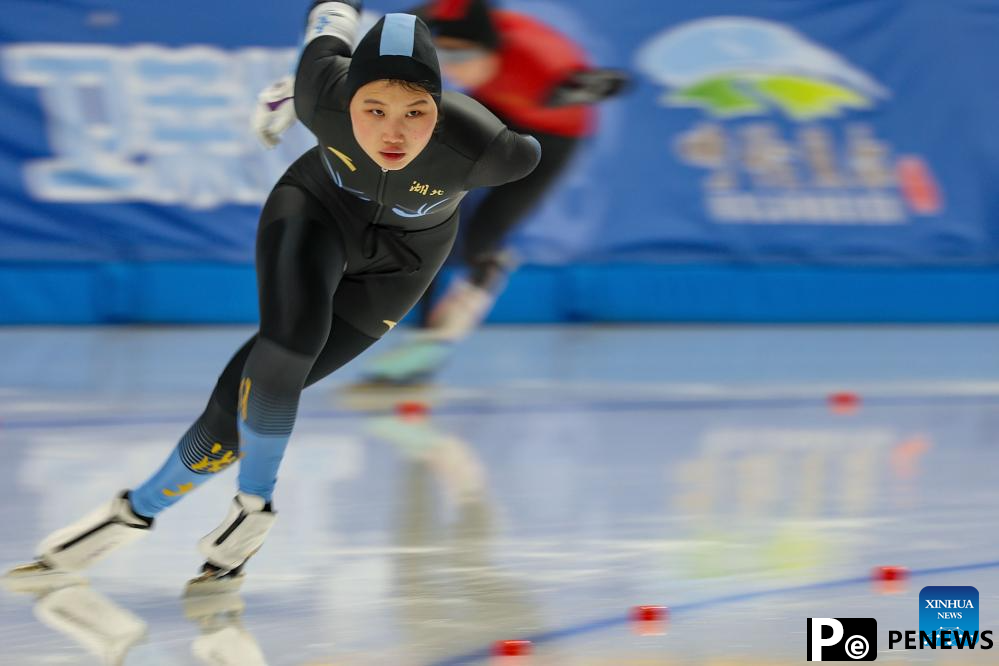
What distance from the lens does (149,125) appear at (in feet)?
25.5

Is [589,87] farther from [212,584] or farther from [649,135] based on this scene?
[212,584]

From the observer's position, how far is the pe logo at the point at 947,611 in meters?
2.50

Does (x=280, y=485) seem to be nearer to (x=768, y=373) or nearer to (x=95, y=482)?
(x=95, y=482)

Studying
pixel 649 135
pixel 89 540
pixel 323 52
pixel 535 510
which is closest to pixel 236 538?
pixel 89 540

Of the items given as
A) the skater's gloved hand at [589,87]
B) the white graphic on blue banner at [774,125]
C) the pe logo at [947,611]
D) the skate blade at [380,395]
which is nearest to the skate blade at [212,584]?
the pe logo at [947,611]

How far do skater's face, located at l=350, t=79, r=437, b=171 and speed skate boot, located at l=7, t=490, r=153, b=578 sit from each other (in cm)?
85

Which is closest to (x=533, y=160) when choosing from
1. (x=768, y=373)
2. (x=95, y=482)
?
(x=95, y=482)

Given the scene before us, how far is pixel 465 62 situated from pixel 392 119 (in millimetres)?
4030

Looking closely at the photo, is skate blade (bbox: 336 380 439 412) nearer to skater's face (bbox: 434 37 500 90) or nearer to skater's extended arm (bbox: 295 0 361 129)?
skater's face (bbox: 434 37 500 90)

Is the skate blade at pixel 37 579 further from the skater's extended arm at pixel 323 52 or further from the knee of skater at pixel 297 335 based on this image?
the skater's extended arm at pixel 323 52

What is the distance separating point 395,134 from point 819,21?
6.54m

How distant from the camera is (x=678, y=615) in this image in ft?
8.66

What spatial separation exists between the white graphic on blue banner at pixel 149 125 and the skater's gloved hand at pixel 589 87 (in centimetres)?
149

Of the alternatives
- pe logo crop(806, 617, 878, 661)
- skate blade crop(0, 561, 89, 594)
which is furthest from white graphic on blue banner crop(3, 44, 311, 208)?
pe logo crop(806, 617, 878, 661)
